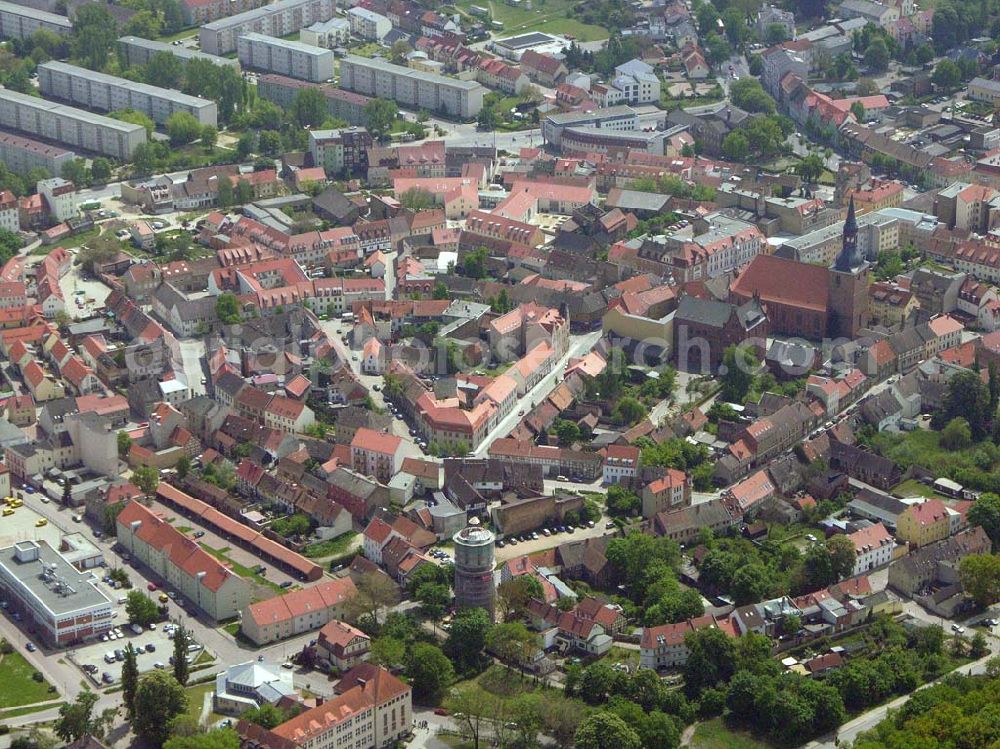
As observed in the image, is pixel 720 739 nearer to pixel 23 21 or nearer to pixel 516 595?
pixel 516 595

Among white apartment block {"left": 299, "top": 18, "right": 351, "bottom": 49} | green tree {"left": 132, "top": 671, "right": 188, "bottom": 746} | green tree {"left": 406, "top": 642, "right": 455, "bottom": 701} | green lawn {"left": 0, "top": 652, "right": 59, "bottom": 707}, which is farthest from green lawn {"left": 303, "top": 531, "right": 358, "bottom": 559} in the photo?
white apartment block {"left": 299, "top": 18, "right": 351, "bottom": 49}

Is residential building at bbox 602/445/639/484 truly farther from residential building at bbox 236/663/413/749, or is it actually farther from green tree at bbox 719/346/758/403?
residential building at bbox 236/663/413/749

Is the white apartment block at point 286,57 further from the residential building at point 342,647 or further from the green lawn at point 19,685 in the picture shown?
the green lawn at point 19,685

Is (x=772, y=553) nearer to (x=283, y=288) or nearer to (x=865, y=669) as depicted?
(x=865, y=669)

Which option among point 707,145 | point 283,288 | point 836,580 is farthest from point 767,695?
point 707,145

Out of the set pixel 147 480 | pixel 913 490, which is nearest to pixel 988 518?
pixel 913 490

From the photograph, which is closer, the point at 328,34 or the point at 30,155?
the point at 30,155

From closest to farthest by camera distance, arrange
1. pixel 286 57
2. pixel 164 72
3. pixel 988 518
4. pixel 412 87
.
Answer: pixel 988 518, pixel 412 87, pixel 164 72, pixel 286 57
